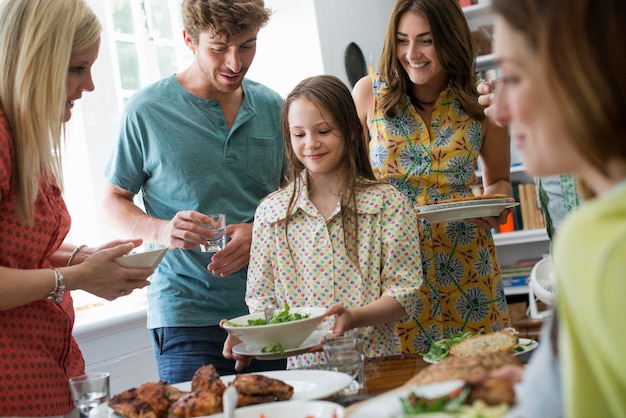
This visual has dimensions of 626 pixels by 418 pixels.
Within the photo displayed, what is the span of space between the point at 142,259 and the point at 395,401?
0.99 m

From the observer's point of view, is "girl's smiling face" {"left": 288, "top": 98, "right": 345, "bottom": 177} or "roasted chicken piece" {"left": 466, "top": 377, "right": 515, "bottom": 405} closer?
"roasted chicken piece" {"left": 466, "top": 377, "right": 515, "bottom": 405}

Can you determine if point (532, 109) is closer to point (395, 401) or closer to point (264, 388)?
point (395, 401)

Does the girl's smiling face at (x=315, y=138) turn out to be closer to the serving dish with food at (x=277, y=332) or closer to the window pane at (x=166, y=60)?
the serving dish with food at (x=277, y=332)

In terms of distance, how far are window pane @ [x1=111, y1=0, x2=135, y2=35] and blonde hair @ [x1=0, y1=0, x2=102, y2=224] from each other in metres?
2.46

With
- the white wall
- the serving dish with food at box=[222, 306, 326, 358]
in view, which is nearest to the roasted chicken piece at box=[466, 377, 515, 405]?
the serving dish with food at box=[222, 306, 326, 358]

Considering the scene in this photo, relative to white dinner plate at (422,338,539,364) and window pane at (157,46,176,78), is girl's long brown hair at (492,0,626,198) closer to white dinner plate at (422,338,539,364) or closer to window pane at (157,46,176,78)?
white dinner plate at (422,338,539,364)

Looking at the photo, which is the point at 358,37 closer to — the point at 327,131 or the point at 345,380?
the point at 327,131

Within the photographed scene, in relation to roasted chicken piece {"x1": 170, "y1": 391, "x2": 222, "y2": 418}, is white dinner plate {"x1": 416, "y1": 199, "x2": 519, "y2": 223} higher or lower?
higher

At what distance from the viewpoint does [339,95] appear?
91.2 inches

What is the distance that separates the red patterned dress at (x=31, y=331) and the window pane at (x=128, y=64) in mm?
2500

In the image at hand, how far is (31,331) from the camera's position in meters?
1.73

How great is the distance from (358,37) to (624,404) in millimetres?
4931

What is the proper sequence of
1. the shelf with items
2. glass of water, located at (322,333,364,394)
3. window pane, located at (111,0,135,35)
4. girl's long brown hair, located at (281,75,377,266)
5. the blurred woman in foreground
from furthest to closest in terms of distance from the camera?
1. the shelf with items
2. window pane, located at (111,0,135,35)
3. girl's long brown hair, located at (281,75,377,266)
4. glass of water, located at (322,333,364,394)
5. the blurred woman in foreground

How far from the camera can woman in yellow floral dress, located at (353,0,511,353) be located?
8.21ft
